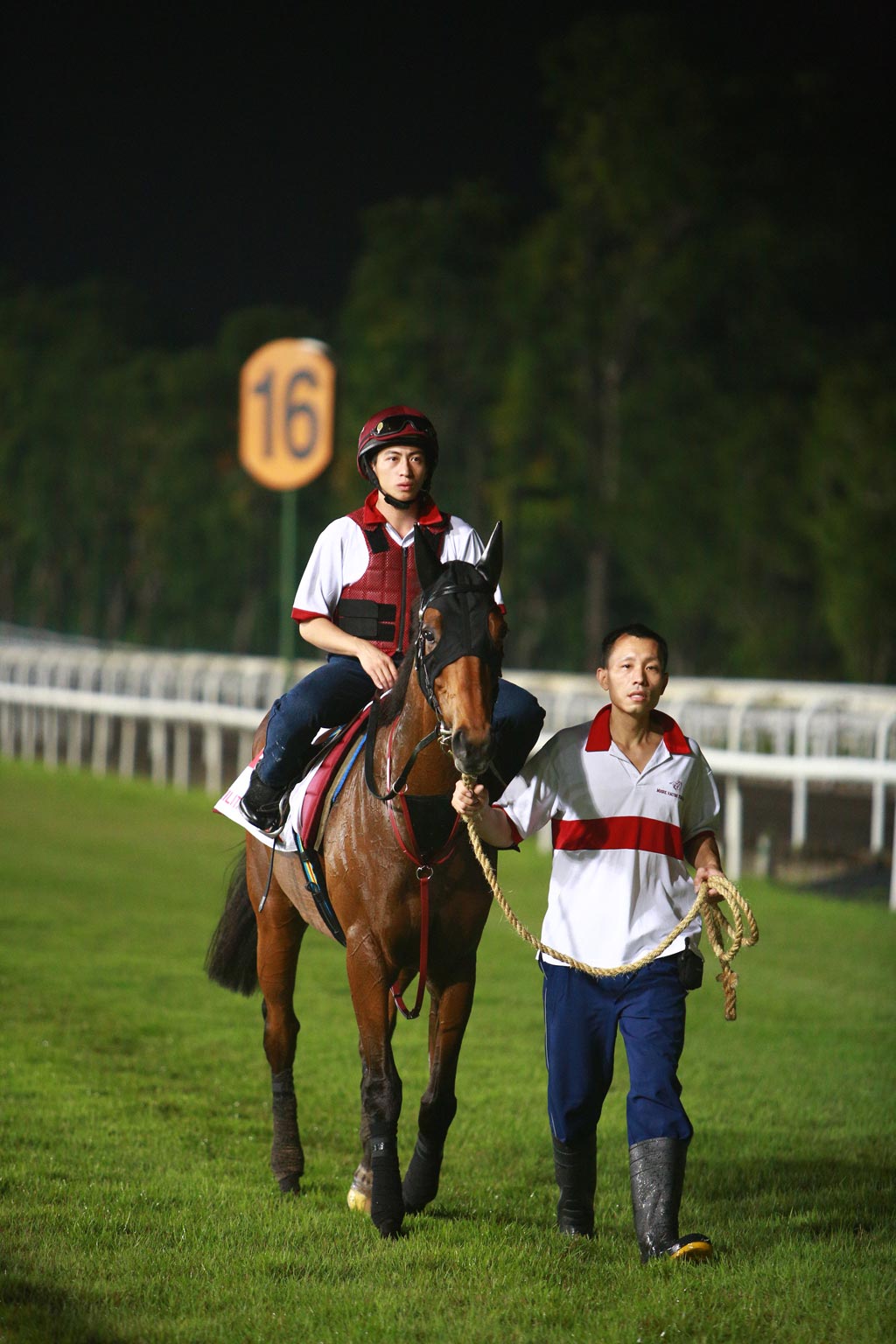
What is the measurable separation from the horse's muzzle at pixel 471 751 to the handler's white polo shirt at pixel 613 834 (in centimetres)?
41

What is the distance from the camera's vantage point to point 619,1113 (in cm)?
623

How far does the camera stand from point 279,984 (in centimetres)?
530

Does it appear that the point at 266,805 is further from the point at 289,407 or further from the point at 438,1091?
the point at 289,407

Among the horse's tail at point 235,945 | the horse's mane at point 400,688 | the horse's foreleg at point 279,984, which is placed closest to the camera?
the horse's mane at point 400,688

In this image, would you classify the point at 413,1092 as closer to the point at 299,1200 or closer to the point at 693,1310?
the point at 299,1200

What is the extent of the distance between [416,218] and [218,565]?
1654 cm

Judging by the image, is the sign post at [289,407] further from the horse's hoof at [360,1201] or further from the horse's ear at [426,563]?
the horse's ear at [426,563]

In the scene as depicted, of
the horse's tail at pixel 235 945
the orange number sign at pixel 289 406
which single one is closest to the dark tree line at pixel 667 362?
the orange number sign at pixel 289 406

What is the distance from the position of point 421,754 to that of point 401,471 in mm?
876

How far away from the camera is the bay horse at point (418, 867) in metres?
3.88

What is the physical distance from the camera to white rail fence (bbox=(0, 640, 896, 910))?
11.8m

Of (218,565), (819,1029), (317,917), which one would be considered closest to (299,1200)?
(317,917)

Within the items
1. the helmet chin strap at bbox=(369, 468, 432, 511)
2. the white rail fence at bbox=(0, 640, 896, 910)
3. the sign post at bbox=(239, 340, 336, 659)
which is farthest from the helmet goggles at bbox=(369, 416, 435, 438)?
the sign post at bbox=(239, 340, 336, 659)

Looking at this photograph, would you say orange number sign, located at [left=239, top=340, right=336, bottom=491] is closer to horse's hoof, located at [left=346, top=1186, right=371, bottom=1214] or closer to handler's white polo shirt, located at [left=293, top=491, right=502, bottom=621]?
handler's white polo shirt, located at [left=293, top=491, right=502, bottom=621]
